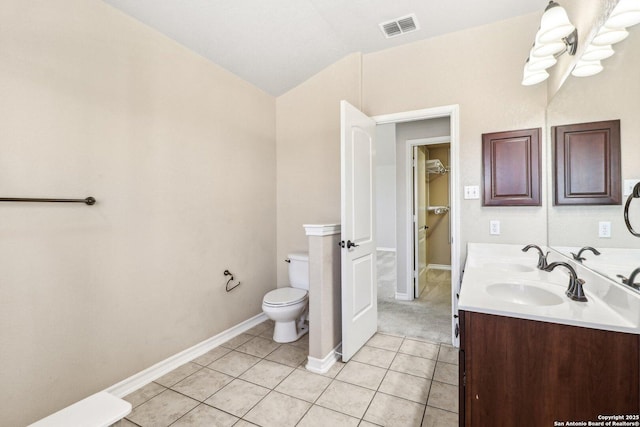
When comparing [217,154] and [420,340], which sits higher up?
[217,154]

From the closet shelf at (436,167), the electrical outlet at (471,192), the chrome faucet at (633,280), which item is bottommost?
the chrome faucet at (633,280)

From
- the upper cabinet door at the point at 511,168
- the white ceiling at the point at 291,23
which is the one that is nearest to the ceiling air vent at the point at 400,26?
the white ceiling at the point at 291,23

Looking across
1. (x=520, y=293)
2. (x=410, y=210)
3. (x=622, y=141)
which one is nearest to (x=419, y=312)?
(x=410, y=210)

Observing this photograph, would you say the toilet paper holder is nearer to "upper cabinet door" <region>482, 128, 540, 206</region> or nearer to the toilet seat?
the toilet seat

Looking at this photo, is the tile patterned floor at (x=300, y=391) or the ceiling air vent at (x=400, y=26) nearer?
the tile patterned floor at (x=300, y=391)

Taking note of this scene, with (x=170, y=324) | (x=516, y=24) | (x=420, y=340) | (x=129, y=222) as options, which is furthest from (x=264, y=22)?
(x=420, y=340)

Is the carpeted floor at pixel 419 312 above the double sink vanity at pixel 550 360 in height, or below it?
below

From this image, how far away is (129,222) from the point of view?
6.34 feet

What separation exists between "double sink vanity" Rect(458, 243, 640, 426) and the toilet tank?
1898mm

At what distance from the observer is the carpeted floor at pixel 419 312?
2.79 metres

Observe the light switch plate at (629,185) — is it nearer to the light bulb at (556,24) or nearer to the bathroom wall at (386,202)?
the light bulb at (556,24)

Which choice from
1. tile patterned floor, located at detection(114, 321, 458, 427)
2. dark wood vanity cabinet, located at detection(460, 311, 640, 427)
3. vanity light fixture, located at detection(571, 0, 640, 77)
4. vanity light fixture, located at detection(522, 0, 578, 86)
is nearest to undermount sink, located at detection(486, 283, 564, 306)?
dark wood vanity cabinet, located at detection(460, 311, 640, 427)

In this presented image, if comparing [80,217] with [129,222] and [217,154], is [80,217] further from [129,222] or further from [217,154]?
[217,154]

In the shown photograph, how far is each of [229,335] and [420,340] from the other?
1739 millimetres
